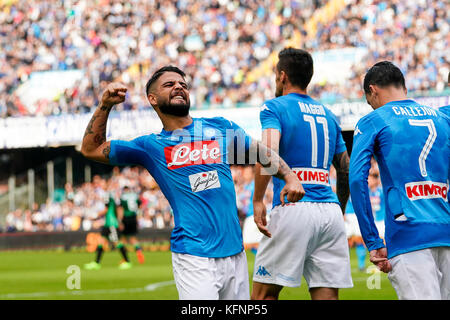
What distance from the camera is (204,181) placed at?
16.3 ft

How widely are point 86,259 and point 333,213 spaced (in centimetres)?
1678

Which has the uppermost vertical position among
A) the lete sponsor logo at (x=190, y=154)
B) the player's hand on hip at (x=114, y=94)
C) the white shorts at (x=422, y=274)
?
the player's hand on hip at (x=114, y=94)

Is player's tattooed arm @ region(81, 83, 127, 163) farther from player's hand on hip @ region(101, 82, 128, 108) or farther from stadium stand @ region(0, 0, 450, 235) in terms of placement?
stadium stand @ region(0, 0, 450, 235)

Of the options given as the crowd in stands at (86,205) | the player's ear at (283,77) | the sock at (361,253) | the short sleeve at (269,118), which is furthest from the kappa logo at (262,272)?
the crowd in stands at (86,205)

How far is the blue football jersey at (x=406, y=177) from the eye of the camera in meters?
4.63

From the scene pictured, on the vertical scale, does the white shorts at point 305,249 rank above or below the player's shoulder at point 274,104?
below

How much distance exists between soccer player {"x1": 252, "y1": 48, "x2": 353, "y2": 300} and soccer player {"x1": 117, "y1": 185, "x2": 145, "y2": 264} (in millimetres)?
13385

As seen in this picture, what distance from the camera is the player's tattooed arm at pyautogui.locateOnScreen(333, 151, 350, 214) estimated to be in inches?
239

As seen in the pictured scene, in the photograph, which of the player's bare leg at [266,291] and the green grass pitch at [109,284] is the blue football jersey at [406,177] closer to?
the player's bare leg at [266,291]

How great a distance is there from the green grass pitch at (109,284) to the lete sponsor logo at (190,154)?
19.0 feet

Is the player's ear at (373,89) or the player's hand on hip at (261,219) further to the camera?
the player's hand on hip at (261,219)

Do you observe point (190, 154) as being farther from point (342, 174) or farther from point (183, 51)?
point (183, 51)

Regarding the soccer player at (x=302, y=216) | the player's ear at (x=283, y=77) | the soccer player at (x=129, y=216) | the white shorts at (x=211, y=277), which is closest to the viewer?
the white shorts at (x=211, y=277)

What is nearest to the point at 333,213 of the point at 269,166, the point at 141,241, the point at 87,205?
the point at 269,166
